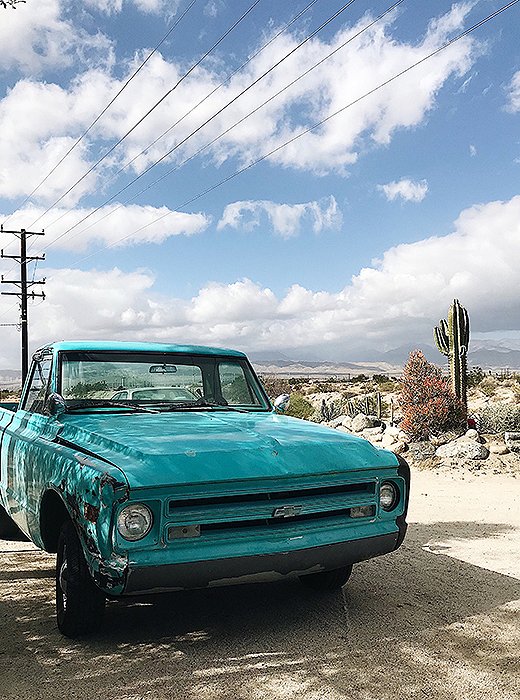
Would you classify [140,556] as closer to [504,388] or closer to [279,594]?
[279,594]

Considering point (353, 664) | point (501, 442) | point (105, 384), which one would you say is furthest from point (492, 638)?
point (501, 442)

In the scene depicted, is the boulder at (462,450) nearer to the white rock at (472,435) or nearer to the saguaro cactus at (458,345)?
the white rock at (472,435)

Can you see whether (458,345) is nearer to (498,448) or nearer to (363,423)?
(363,423)

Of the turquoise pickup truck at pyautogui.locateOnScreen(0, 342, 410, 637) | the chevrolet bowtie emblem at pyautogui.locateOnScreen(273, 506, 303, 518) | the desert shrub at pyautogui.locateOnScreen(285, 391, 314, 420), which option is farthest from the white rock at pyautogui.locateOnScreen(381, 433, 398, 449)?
the chevrolet bowtie emblem at pyautogui.locateOnScreen(273, 506, 303, 518)

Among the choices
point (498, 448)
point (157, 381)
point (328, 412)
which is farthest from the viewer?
point (328, 412)

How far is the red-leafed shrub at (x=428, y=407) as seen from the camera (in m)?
15.9

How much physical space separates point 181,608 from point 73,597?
108 cm

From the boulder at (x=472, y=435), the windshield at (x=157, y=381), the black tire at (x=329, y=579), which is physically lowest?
the black tire at (x=329, y=579)

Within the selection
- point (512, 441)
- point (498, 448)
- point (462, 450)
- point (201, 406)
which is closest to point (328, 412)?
point (462, 450)

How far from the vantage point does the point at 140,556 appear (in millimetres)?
3900

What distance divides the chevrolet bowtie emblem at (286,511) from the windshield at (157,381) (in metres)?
1.71

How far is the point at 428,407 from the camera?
15938 millimetres

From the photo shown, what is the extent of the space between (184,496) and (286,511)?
66cm

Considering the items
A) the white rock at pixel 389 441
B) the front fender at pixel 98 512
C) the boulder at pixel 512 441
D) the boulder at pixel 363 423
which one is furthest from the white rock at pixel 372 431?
the front fender at pixel 98 512
